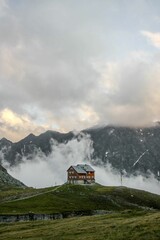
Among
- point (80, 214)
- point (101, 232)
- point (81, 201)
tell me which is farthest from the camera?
point (81, 201)

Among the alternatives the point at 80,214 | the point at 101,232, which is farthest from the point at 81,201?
the point at 101,232

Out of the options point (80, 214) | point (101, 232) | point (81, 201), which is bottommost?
point (101, 232)

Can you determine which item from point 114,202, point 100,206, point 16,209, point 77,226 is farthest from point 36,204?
point 77,226

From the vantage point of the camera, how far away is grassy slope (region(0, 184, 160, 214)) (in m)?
122

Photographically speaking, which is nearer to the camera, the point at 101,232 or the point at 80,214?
the point at 101,232

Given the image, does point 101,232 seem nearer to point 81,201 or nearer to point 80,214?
point 80,214

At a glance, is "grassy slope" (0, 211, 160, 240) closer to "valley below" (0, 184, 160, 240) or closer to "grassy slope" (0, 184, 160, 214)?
"valley below" (0, 184, 160, 240)

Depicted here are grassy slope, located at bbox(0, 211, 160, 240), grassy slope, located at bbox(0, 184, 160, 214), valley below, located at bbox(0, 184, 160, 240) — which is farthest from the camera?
grassy slope, located at bbox(0, 184, 160, 214)

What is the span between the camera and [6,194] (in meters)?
163

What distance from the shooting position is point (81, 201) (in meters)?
149

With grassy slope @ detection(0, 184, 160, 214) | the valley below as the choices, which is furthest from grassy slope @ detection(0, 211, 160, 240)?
grassy slope @ detection(0, 184, 160, 214)

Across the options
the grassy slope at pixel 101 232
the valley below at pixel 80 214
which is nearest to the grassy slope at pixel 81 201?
the valley below at pixel 80 214

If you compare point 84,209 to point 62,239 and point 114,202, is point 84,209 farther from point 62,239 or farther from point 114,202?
point 62,239

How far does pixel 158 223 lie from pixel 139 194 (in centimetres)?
13266
